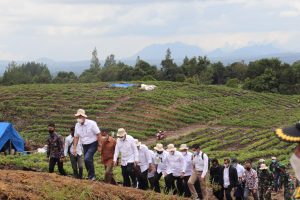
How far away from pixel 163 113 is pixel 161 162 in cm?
2634

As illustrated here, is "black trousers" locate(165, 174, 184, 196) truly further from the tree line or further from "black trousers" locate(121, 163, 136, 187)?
the tree line

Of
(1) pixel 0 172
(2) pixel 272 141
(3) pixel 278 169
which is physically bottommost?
(2) pixel 272 141

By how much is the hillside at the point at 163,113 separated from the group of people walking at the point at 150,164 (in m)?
15.9

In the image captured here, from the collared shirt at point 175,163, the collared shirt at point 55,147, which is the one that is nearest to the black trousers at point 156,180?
the collared shirt at point 175,163

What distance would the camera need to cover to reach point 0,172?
9211mm

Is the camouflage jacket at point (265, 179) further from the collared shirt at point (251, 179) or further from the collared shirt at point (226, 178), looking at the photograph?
the collared shirt at point (226, 178)

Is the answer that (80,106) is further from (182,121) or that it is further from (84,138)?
(84,138)

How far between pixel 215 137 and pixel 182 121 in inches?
212

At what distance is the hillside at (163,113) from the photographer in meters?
32.5

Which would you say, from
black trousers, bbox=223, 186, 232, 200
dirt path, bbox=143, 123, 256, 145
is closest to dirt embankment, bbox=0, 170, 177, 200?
black trousers, bbox=223, 186, 232, 200

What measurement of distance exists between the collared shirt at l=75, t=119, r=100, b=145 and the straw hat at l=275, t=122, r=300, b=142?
7022 mm

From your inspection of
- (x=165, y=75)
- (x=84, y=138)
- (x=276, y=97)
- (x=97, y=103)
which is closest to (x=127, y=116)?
(x=97, y=103)

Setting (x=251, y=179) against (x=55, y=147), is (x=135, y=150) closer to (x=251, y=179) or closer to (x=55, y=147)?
(x=55, y=147)

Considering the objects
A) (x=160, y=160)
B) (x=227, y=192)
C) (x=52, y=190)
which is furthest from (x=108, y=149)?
(x=52, y=190)
